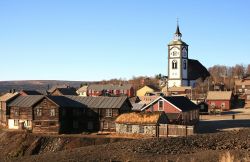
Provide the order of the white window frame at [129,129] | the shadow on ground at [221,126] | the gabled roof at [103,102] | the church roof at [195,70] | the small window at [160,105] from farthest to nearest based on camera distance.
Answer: the church roof at [195,70], the small window at [160,105], the gabled roof at [103,102], the shadow on ground at [221,126], the white window frame at [129,129]

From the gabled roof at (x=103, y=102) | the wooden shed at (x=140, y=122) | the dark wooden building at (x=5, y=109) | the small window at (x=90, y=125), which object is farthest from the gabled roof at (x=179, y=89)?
the wooden shed at (x=140, y=122)

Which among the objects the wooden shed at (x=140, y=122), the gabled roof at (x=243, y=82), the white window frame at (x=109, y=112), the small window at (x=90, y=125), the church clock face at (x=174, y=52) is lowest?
the small window at (x=90, y=125)

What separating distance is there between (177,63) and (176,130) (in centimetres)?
6080

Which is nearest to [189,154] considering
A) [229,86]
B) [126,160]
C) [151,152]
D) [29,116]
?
[151,152]

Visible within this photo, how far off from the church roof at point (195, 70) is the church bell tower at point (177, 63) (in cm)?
197

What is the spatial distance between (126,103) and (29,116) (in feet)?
41.4

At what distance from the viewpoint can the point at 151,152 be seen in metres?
34.1

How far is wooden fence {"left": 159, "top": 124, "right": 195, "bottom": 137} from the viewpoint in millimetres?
44719

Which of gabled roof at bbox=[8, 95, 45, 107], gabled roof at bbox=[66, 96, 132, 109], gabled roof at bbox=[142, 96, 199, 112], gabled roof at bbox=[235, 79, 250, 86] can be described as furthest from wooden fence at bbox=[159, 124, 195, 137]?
gabled roof at bbox=[235, 79, 250, 86]

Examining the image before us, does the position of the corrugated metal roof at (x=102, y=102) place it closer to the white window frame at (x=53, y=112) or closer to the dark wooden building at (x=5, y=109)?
the white window frame at (x=53, y=112)

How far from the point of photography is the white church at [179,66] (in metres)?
→ 104

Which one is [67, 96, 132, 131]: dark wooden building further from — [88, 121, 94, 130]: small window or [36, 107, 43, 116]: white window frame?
[36, 107, 43, 116]: white window frame

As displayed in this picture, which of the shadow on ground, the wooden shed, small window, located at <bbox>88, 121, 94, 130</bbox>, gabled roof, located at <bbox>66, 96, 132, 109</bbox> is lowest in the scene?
the shadow on ground

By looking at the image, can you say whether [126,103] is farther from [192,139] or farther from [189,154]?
[189,154]
